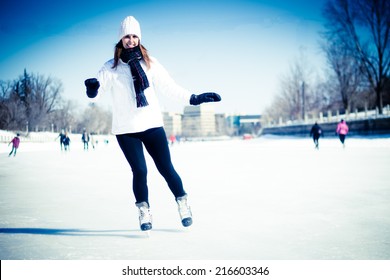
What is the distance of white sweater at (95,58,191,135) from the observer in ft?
6.35

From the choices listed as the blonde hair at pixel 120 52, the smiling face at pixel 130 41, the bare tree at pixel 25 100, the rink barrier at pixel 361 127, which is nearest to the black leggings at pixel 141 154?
the blonde hair at pixel 120 52

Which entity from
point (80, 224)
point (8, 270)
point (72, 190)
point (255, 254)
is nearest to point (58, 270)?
point (8, 270)

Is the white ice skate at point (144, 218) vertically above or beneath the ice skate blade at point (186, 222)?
above

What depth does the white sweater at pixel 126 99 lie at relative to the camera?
1936mm

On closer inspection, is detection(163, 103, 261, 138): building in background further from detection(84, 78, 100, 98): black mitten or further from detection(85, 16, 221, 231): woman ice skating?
detection(84, 78, 100, 98): black mitten

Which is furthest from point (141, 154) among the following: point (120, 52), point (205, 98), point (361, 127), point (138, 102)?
point (361, 127)

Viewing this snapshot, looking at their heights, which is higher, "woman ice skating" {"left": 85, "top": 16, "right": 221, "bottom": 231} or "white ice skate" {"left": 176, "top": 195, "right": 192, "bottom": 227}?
"woman ice skating" {"left": 85, "top": 16, "right": 221, "bottom": 231}

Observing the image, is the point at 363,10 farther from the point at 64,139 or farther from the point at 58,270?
the point at 58,270

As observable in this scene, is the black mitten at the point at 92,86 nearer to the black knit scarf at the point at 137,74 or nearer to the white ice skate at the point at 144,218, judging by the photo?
the black knit scarf at the point at 137,74

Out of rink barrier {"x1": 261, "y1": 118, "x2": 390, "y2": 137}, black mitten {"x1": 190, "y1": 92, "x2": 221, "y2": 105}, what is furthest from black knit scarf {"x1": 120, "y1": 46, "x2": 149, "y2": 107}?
rink barrier {"x1": 261, "y1": 118, "x2": 390, "y2": 137}

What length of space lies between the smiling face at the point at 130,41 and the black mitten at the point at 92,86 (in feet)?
1.08

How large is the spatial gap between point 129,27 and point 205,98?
70 centimetres

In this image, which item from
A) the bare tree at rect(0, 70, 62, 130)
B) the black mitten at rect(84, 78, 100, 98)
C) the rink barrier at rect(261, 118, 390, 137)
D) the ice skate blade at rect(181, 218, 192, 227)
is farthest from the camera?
the rink barrier at rect(261, 118, 390, 137)

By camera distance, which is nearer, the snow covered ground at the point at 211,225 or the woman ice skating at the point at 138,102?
the snow covered ground at the point at 211,225
